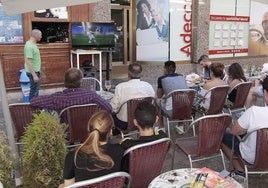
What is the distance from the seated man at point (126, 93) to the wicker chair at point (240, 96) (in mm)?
1351

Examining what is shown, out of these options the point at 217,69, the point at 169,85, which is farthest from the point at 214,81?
the point at 169,85

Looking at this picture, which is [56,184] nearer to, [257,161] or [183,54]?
[257,161]

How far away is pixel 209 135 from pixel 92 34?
5376 mm

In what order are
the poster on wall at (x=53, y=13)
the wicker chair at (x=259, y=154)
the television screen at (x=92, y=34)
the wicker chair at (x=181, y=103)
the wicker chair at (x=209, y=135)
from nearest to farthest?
the wicker chair at (x=259, y=154), the wicker chair at (x=209, y=135), the wicker chair at (x=181, y=103), the poster on wall at (x=53, y=13), the television screen at (x=92, y=34)

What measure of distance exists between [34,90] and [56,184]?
3756 mm

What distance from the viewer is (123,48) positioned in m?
9.99

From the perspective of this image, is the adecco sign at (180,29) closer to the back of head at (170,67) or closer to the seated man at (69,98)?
the back of head at (170,67)

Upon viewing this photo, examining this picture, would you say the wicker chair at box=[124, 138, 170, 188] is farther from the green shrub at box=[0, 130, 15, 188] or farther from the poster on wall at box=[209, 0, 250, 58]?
the poster on wall at box=[209, 0, 250, 58]

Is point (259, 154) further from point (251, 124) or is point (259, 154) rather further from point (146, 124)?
point (146, 124)

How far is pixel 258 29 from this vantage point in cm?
1070

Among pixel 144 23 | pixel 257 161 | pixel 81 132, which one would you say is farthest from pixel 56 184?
pixel 144 23

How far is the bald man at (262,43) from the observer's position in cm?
1074

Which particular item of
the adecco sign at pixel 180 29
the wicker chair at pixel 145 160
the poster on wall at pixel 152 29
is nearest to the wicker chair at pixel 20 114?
the wicker chair at pixel 145 160

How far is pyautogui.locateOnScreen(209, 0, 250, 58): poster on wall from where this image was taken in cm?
980
